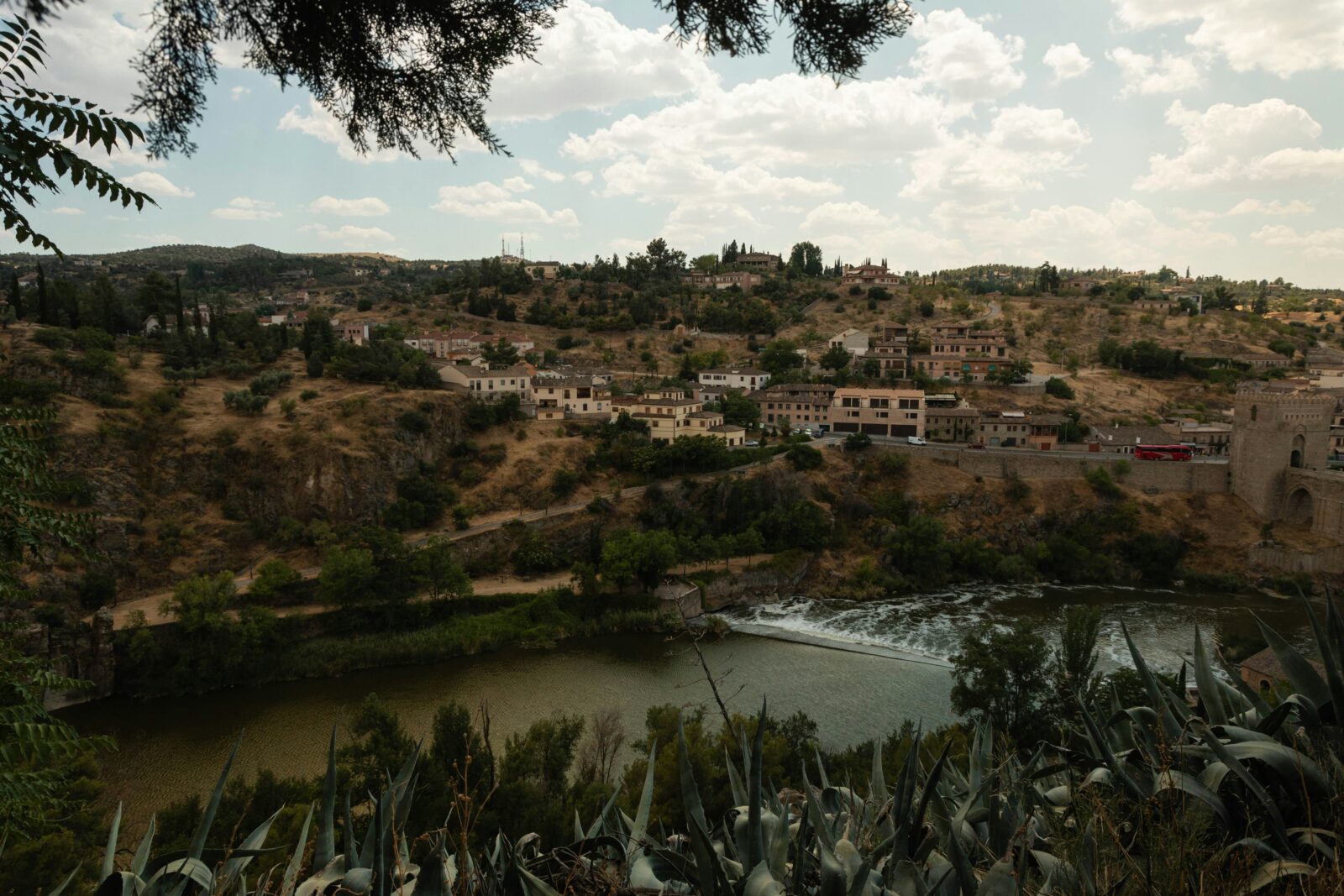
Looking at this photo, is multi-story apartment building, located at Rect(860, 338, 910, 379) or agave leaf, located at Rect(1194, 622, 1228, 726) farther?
multi-story apartment building, located at Rect(860, 338, 910, 379)

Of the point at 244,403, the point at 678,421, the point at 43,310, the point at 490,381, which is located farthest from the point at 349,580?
the point at 43,310

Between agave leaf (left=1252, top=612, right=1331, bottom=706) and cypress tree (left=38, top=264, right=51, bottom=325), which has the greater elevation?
cypress tree (left=38, top=264, right=51, bottom=325)

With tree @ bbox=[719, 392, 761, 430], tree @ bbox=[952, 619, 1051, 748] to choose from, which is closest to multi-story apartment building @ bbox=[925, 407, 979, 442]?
tree @ bbox=[719, 392, 761, 430]

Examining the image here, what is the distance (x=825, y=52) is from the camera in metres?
2.50

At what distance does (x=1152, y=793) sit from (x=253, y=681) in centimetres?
1508

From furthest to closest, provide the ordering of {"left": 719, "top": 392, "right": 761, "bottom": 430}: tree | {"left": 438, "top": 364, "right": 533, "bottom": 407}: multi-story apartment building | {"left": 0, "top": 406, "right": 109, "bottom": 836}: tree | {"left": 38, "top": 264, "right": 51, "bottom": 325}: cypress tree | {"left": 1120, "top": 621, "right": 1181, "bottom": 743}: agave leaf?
{"left": 719, "top": 392, "right": 761, "bottom": 430}: tree
{"left": 438, "top": 364, "right": 533, "bottom": 407}: multi-story apartment building
{"left": 38, "top": 264, "right": 51, "bottom": 325}: cypress tree
{"left": 0, "top": 406, "right": 109, "bottom": 836}: tree
{"left": 1120, "top": 621, "right": 1181, "bottom": 743}: agave leaf

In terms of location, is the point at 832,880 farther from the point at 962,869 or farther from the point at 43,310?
the point at 43,310

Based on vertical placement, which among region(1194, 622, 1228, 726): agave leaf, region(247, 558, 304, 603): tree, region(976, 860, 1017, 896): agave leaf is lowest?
region(247, 558, 304, 603): tree

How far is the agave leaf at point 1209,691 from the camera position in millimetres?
2174

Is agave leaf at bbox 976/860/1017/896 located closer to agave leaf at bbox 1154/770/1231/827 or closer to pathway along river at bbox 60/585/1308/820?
agave leaf at bbox 1154/770/1231/827

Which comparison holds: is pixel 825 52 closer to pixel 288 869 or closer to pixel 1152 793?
pixel 1152 793

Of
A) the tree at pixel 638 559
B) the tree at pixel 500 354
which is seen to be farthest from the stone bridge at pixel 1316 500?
the tree at pixel 500 354

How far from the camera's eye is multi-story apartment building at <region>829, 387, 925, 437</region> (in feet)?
81.9

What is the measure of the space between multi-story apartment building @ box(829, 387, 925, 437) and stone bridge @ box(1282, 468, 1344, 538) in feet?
30.4
